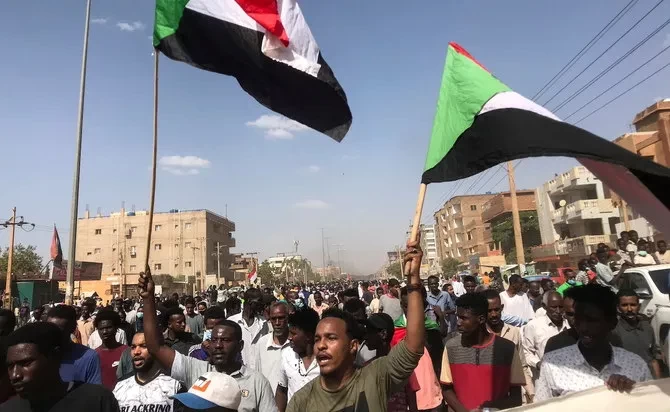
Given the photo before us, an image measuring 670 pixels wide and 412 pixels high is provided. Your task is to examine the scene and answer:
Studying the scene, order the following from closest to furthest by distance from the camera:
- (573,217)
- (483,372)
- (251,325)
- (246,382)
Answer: (246,382)
(483,372)
(251,325)
(573,217)

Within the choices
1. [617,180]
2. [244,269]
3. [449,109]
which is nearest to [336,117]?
[449,109]

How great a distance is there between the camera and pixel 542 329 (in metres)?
5.36

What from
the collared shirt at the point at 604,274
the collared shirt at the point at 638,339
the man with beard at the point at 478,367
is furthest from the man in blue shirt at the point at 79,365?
the collared shirt at the point at 604,274

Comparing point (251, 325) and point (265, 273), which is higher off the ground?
point (265, 273)

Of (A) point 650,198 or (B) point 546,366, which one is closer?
(A) point 650,198

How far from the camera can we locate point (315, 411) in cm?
252

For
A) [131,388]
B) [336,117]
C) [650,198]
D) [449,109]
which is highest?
[336,117]

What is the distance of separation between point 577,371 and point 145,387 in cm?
282

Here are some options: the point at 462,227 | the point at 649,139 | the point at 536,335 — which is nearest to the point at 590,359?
the point at 536,335

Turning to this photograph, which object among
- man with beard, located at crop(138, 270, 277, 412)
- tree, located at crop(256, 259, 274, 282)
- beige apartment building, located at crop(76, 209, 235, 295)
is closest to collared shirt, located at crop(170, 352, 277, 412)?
man with beard, located at crop(138, 270, 277, 412)

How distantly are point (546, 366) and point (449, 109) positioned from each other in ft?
5.73

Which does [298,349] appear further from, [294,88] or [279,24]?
[279,24]

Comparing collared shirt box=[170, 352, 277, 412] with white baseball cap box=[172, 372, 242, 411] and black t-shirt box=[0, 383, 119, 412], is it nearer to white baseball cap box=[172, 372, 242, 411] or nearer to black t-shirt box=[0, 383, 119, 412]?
white baseball cap box=[172, 372, 242, 411]

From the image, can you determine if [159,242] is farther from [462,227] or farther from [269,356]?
[269,356]
